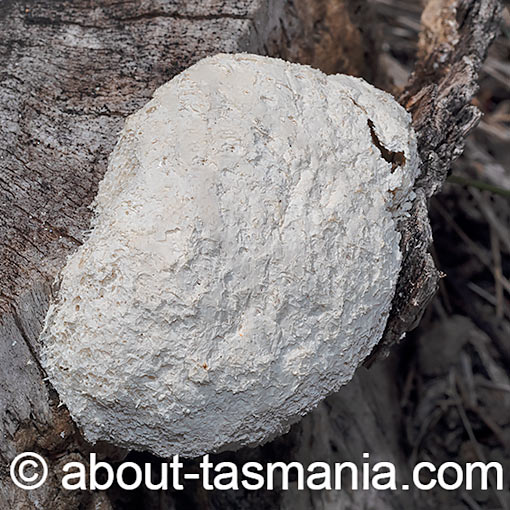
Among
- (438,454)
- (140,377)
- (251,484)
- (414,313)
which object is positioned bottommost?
(438,454)

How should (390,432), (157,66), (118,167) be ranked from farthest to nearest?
(390,432)
(157,66)
(118,167)

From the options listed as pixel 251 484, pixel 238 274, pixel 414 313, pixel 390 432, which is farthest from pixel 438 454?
pixel 238 274

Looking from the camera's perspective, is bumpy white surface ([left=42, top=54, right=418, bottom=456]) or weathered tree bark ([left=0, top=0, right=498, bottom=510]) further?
weathered tree bark ([left=0, top=0, right=498, bottom=510])

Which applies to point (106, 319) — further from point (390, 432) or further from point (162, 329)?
point (390, 432)

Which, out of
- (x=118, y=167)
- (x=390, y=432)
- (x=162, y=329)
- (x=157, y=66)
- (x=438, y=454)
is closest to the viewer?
(x=162, y=329)
